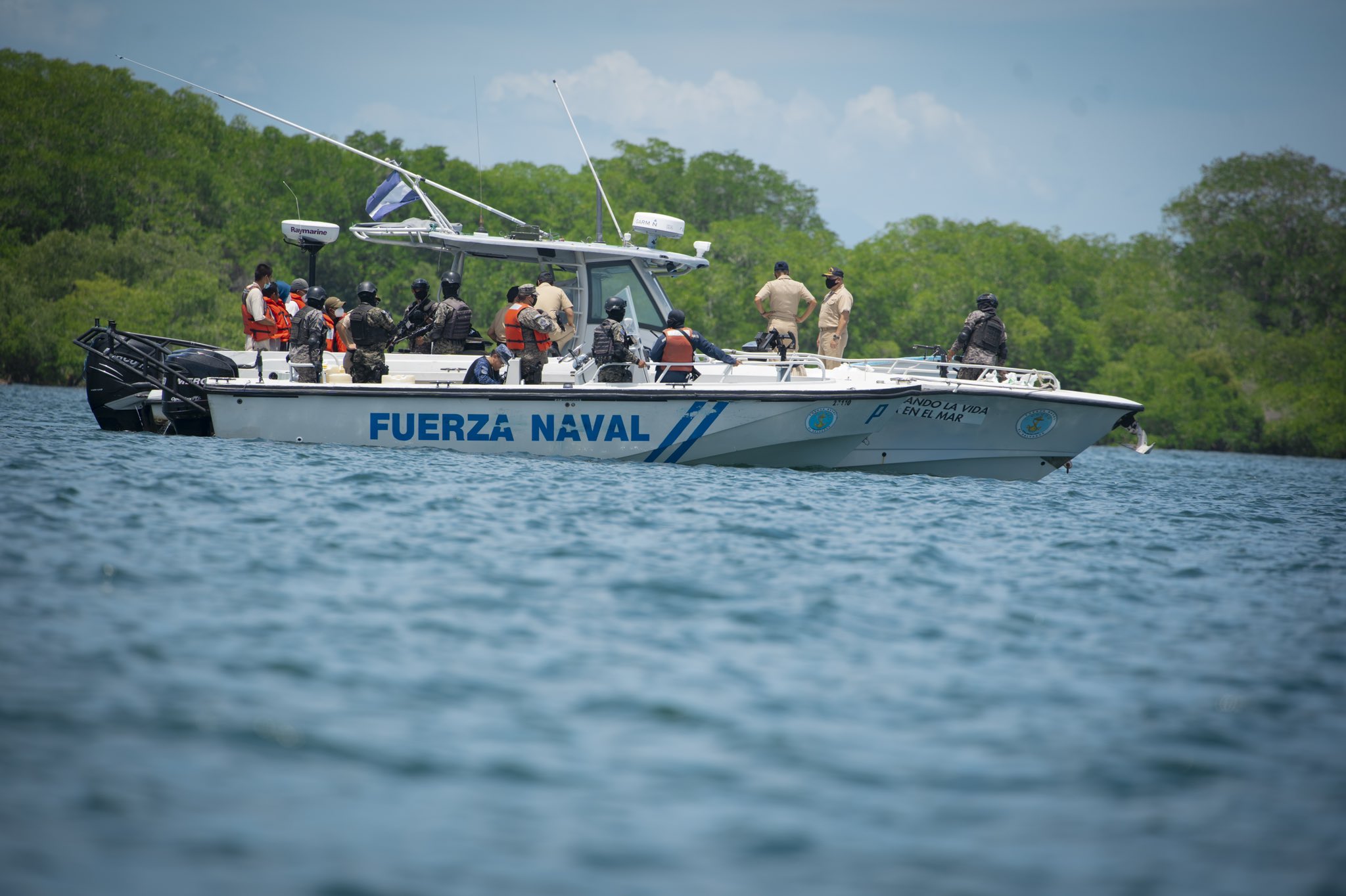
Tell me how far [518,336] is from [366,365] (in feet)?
5.05

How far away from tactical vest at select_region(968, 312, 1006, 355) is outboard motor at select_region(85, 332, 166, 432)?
8.51 metres

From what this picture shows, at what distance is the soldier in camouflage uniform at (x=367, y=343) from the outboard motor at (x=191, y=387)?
1.51m

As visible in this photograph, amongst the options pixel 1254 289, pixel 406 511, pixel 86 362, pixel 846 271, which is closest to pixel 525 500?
pixel 406 511

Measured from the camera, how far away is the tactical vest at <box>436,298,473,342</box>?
13.2m

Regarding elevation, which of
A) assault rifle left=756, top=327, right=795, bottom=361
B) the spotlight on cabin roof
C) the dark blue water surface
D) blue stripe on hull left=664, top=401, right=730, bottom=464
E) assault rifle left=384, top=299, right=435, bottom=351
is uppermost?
the spotlight on cabin roof

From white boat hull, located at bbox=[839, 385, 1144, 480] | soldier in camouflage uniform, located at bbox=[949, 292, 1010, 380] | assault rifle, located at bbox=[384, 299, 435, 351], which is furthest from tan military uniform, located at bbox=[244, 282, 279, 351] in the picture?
soldier in camouflage uniform, located at bbox=[949, 292, 1010, 380]

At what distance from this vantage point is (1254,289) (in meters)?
48.7

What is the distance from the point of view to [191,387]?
12883 millimetres

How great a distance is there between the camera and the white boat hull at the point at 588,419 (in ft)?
39.6

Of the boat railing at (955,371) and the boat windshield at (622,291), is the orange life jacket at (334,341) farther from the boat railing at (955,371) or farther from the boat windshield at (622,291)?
the boat railing at (955,371)

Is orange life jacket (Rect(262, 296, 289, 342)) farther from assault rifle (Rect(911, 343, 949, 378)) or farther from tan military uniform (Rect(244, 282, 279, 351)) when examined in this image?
assault rifle (Rect(911, 343, 949, 378))

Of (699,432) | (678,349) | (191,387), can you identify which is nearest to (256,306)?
(191,387)

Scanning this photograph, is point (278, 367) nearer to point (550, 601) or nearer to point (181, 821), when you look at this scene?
point (550, 601)

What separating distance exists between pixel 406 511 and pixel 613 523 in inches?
54.8
